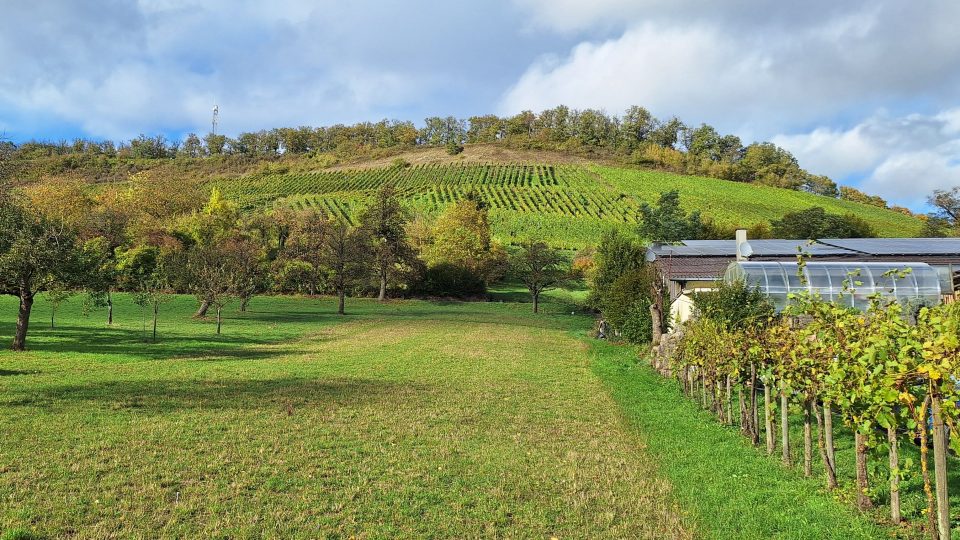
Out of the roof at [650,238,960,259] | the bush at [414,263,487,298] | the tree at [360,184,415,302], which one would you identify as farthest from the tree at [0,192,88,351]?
the bush at [414,263,487,298]

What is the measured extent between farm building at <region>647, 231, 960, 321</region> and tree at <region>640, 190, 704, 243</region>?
35608 millimetres

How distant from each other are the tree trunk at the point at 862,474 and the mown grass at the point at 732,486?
0.20 metres

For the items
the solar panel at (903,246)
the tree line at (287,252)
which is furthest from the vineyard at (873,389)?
the tree line at (287,252)

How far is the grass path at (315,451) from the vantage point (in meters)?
5.93

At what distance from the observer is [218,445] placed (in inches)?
334

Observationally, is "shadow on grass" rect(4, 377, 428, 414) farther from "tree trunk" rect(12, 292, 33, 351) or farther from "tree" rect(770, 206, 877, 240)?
"tree" rect(770, 206, 877, 240)

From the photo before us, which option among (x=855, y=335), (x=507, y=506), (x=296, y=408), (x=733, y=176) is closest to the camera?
(x=855, y=335)

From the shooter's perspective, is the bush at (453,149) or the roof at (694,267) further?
the bush at (453,149)

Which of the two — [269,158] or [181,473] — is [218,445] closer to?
[181,473]

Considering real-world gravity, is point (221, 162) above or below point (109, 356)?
above

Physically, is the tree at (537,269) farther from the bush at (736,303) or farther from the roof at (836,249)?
the bush at (736,303)

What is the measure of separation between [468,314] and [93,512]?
33930mm

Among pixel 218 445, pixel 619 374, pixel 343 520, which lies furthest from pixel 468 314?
pixel 343 520

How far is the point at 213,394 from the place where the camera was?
12.4m
